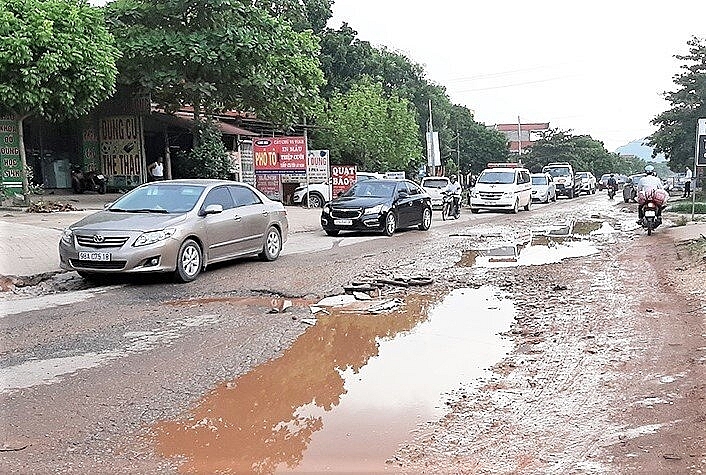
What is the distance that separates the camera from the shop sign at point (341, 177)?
30547 mm

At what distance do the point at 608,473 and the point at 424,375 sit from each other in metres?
2.30

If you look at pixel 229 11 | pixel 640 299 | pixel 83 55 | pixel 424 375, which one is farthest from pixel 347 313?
pixel 229 11

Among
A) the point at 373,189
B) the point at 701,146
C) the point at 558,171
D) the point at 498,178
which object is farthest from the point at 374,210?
the point at 558,171

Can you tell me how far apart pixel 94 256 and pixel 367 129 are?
30.4 meters

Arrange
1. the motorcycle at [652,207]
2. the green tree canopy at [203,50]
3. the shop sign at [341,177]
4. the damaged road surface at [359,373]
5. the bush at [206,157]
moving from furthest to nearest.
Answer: the shop sign at [341,177] → the bush at [206,157] → the green tree canopy at [203,50] → the motorcycle at [652,207] → the damaged road surface at [359,373]

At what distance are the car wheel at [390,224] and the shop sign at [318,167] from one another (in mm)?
11573

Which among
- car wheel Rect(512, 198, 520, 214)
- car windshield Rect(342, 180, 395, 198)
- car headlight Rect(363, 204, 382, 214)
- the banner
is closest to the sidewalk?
car windshield Rect(342, 180, 395, 198)

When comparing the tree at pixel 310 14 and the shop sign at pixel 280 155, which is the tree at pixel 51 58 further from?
the tree at pixel 310 14

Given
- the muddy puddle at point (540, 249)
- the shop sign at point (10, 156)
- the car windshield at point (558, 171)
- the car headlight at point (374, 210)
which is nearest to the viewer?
the muddy puddle at point (540, 249)

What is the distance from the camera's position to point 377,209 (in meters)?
18.3

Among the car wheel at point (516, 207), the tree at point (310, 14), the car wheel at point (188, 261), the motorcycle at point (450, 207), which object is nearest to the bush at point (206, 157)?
the motorcycle at point (450, 207)

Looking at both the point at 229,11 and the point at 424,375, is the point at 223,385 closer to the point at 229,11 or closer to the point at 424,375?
the point at 424,375

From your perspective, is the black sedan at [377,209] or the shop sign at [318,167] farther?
the shop sign at [318,167]

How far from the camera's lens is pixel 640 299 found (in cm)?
938
